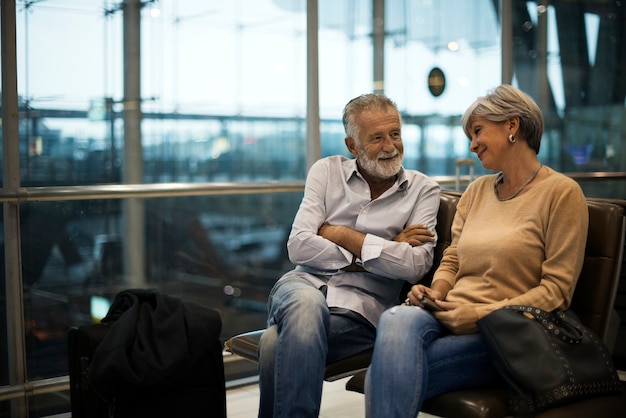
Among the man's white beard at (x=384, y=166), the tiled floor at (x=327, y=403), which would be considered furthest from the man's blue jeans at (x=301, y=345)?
the tiled floor at (x=327, y=403)

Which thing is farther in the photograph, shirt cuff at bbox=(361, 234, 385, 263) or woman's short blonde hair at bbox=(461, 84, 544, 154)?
shirt cuff at bbox=(361, 234, 385, 263)

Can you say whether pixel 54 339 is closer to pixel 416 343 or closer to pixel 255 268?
pixel 255 268

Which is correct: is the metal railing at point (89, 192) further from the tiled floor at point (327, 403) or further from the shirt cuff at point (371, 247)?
the shirt cuff at point (371, 247)

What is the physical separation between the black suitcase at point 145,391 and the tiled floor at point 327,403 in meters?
1.09

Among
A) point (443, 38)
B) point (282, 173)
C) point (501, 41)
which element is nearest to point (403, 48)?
point (443, 38)

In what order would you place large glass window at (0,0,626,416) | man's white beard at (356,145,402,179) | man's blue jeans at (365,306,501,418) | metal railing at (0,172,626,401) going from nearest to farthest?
man's blue jeans at (365,306,501,418), man's white beard at (356,145,402,179), metal railing at (0,172,626,401), large glass window at (0,0,626,416)

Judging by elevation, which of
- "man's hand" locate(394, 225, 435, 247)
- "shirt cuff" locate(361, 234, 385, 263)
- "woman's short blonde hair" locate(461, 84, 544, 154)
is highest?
"woman's short blonde hair" locate(461, 84, 544, 154)

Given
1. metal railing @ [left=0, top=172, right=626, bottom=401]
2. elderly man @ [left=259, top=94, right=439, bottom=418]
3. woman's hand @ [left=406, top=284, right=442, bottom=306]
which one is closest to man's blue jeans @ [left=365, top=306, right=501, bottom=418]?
woman's hand @ [left=406, top=284, right=442, bottom=306]

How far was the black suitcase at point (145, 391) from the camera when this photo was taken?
228 cm

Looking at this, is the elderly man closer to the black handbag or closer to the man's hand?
the man's hand

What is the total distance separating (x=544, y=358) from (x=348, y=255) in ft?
2.80

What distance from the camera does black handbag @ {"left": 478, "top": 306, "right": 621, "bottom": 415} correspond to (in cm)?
197

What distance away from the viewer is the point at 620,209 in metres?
2.28

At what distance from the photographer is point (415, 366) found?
2.10 metres
